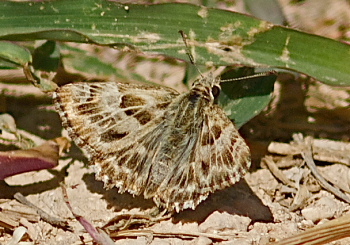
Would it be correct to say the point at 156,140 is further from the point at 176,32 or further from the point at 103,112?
A: the point at 176,32

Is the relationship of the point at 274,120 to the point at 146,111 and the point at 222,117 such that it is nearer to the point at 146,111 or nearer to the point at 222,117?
the point at 222,117

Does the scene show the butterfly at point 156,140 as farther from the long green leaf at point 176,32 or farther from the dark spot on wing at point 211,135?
the long green leaf at point 176,32

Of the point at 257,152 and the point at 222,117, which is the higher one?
the point at 222,117

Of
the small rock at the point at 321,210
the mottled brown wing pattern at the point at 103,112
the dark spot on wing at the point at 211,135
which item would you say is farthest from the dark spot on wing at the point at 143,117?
the small rock at the point at 321,210

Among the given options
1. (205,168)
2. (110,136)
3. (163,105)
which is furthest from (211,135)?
(110,136)

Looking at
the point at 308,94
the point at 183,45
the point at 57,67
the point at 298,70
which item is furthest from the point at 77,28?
the point at 308,94

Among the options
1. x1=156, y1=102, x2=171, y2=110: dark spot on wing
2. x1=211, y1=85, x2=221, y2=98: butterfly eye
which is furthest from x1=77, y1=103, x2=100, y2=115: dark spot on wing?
x1=211, y1=85, x2=221, y2=98: butterfly eye

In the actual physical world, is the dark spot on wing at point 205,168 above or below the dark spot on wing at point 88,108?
below

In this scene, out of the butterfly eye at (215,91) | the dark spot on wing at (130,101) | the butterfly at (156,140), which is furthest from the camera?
the butterfly eye at (215,91)
